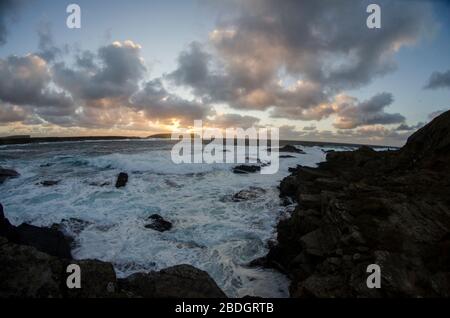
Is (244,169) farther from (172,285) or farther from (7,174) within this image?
(172,285)

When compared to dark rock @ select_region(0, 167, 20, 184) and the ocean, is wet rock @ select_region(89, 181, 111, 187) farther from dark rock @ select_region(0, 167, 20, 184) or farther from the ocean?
dark rock @ select_region(0, 167, 20, 184)

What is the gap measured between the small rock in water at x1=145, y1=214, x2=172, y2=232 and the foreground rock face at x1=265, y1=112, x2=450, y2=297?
5.15 metres

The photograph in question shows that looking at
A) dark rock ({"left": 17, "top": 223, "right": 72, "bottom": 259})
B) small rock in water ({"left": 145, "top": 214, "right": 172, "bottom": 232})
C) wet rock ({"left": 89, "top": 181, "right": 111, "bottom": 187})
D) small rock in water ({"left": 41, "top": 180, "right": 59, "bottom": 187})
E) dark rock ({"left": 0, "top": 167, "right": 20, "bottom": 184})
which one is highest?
dark rock ({"left": 0, "top": 167, "right": 20, "bottom": 184})

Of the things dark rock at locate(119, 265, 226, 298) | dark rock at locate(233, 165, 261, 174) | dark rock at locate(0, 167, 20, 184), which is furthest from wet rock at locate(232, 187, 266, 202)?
dark rock at locate(0, 167, 20, 184)

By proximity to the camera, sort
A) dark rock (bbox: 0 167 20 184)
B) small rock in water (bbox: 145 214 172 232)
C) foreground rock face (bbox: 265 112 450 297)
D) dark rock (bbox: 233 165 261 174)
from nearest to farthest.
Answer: foreground rock face (bbox: 265 112 450 297), small rock in water (bbox: 145 214 172 232), dark rock (bbox: 0 167 20 184), dark rock (bbox: 233 165 261 174)

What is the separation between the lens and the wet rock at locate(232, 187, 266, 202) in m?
16.5

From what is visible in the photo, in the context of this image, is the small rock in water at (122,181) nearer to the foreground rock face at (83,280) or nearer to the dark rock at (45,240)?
the dark rock at (45,240)

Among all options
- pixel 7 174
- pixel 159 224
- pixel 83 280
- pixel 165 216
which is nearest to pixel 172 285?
pixel 83 280

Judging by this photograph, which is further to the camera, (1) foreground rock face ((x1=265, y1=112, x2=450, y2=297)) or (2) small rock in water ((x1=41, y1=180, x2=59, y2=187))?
(2) small rock in water ((x1=41, y1=180, x2=59, y2=187))

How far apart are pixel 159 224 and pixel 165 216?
48.5 inches

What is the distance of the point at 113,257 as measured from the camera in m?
9.28

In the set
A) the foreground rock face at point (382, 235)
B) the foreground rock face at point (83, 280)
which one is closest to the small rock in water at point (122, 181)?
the foreground rock face at point (382, 235)

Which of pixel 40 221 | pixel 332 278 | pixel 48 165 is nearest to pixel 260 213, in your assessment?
pixel 332 278
